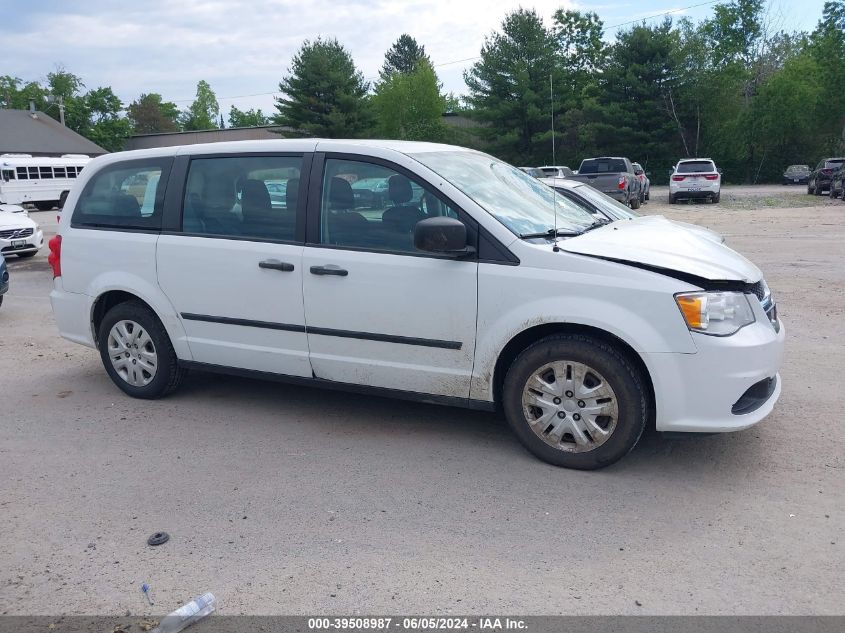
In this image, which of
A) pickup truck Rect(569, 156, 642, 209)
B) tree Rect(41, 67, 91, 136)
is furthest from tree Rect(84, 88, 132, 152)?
pickup truck Rect(569, 156, 642, 209)

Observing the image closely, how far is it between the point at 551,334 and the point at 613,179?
2020 centimetres

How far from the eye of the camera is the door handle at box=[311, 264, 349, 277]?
4.83m

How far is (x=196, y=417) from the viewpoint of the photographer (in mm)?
5551

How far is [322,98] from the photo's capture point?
53.3m

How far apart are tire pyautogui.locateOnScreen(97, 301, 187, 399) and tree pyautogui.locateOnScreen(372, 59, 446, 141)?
5748 cm

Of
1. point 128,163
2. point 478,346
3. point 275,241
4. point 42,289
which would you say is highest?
point 128,163

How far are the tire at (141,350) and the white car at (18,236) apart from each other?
1059 cm

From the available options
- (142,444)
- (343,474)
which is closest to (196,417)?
(142,444)

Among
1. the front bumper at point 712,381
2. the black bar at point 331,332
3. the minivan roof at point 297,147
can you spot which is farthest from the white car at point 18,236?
the front bumper at point 712,381

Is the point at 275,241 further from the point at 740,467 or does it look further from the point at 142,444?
the point at 740,467

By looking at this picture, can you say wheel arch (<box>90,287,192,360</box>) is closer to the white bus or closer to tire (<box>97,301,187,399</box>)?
tire (<box>97,301,187,399</box>)

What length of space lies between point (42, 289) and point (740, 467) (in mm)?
10849

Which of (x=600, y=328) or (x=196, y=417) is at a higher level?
(x=600, y=328)

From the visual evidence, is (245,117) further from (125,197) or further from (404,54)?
(125,197)
